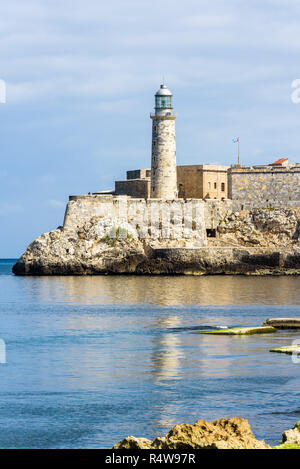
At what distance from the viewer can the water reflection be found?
113ft

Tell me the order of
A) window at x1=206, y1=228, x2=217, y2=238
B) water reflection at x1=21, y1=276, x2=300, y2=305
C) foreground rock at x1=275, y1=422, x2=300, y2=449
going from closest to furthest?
foreground rock at x1=275, y1=422, x2=300, y2=449 < water reflection at x1=21, y1=276, x2=300, y2=305 < window at x1=206, y1=228, x2=217, y2=238

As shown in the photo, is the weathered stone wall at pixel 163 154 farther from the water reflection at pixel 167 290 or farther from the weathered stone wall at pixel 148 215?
the water reflection at pixel 167 290

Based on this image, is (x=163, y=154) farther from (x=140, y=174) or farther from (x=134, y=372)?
(x=134, y=372)

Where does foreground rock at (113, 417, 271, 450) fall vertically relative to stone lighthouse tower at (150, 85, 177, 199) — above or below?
below

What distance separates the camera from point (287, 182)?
54312 mm

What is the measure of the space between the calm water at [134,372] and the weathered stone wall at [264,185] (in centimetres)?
2194

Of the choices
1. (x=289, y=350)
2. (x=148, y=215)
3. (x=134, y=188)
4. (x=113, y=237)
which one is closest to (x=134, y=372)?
(x=289, y=350)

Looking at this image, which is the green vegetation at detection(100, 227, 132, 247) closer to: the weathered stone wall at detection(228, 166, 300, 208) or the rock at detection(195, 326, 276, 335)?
the weathered stone wall at detection(228, 166, 300, 208)

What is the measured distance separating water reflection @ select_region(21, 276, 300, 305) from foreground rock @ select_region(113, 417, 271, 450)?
2318 cm

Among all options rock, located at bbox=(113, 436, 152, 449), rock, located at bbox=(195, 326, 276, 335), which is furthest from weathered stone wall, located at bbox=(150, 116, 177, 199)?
rock, located at bbox=(113, 436, 152, 449)

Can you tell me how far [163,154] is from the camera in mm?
50250

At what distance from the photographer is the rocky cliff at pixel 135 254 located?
5050cm
